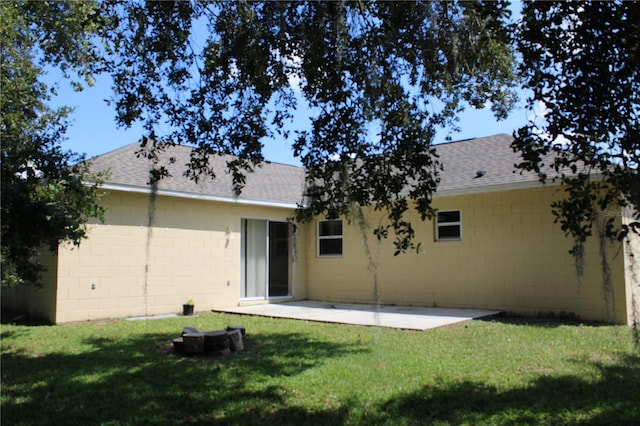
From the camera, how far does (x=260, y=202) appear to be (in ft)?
44.2

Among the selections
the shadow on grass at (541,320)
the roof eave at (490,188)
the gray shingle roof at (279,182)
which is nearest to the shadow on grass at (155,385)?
the shadow on grass at (541,320)

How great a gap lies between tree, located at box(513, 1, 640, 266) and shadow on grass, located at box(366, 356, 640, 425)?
1.83 metres

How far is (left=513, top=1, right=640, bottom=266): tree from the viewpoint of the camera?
3594 mm

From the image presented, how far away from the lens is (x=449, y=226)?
A: 12289 mm

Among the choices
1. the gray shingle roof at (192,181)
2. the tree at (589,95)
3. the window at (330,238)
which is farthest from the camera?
the window at (330,238)

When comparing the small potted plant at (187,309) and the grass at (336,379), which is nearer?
the grass at (336,379)

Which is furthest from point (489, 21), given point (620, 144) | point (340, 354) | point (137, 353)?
point (137, 353)

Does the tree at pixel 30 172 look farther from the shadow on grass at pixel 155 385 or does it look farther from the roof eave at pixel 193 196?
the roof eave at pixel 193 196

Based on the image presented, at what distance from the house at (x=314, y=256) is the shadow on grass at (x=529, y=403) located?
396 cm

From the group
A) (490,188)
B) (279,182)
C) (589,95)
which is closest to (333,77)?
(589,95)

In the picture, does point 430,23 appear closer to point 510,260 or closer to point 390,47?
point 390,47

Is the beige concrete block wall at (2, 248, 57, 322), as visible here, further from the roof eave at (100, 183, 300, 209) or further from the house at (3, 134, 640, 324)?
the roof eave at (100, 183, 300, 209)

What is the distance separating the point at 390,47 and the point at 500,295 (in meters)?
7.97

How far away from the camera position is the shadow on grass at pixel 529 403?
175 inches
